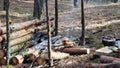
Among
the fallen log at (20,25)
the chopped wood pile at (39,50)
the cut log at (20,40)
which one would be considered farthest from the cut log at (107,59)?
the fallen log at (20,25)

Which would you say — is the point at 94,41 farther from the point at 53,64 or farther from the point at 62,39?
the point at 53,64

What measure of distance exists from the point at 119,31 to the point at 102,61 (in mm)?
5458

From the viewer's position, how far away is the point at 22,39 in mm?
11859

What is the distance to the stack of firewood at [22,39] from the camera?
10.2 m

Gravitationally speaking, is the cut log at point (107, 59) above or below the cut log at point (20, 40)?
below

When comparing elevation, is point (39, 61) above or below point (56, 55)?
below

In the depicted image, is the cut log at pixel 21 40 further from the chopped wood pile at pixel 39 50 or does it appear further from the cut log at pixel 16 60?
the cut log at pixel 16 60

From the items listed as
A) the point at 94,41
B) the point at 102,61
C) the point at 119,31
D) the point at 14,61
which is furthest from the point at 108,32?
the point at 14,61

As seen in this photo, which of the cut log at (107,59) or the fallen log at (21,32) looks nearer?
the cut log at (107,59)

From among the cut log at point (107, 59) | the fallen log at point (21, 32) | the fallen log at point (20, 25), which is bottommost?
the cut log at point (107, 59)

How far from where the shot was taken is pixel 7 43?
988 centimetres

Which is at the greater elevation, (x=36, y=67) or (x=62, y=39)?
(x=62, y=39)

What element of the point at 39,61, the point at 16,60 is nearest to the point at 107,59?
the point at 39,61

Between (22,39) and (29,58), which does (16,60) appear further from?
(22,39)
